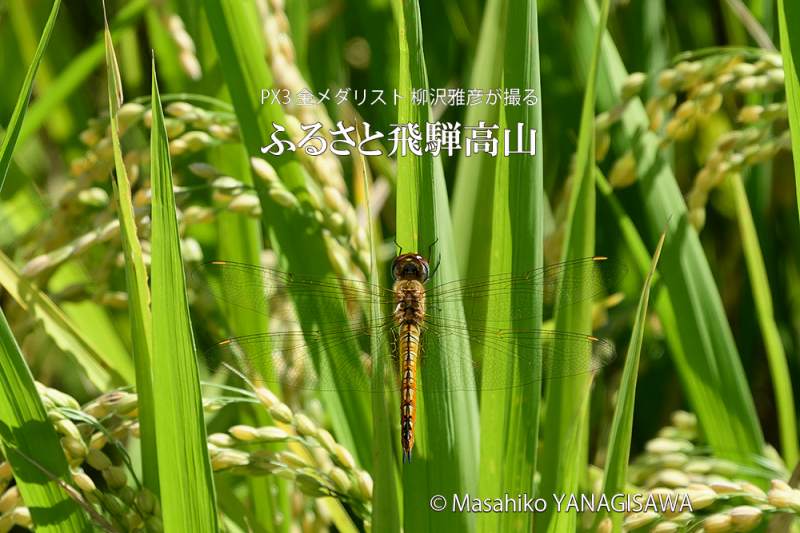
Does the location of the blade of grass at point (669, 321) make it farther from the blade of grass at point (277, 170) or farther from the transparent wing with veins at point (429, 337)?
the blade of grass at point (277, 170)

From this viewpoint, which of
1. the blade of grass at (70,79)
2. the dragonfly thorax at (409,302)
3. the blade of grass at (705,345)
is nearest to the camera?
the dragonfly thorax at (409,302)

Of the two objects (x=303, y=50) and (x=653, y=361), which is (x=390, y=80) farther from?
(x=653, y=361)

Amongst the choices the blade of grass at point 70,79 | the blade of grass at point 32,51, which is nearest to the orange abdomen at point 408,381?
the blade of grass at point 70,79

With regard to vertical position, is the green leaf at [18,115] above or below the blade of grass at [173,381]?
above

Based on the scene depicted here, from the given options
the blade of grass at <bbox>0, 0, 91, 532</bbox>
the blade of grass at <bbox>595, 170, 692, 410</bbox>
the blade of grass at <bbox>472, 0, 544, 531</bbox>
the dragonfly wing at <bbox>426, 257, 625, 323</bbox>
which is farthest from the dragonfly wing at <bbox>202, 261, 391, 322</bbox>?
the blade of grass at <bbox>595, 170, 692, 410</bbox>

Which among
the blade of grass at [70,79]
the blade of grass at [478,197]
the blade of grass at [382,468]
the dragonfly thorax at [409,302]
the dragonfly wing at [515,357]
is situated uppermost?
the blade of grass at [70,79]

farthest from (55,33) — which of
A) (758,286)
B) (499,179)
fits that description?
(758,286)

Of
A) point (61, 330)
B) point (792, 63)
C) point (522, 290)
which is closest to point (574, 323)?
point (522, 290)
